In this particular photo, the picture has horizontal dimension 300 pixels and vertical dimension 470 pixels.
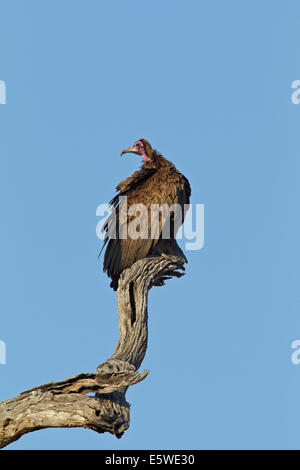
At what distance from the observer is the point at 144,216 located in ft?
30.2

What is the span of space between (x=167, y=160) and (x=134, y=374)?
12.7 ft

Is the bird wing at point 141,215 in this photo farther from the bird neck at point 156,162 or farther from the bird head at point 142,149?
the bird head at point 142,149

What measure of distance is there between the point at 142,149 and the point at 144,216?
55.9 inches

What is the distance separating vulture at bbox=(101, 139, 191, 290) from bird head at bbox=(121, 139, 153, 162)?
424mm

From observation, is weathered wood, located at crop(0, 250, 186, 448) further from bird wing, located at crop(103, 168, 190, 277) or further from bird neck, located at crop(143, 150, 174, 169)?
bird neck, located at crop(143, 150, 174, 169)

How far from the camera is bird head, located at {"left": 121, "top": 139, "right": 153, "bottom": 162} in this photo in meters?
10.1

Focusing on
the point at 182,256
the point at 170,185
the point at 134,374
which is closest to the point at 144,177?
the point at 170,185

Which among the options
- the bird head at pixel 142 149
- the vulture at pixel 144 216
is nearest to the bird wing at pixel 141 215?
the vulture at pixel 144 216

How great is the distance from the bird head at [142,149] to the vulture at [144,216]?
424 millimetres

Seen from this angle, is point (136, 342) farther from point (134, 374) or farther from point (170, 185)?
point (170, 185)

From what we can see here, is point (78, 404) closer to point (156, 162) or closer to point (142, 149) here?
point (156, 162)

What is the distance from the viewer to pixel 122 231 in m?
9.17

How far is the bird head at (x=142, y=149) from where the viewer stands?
10.1 meters

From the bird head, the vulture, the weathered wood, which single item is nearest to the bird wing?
the vulture
